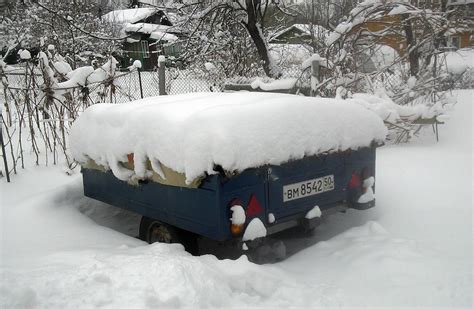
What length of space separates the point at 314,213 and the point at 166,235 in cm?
128

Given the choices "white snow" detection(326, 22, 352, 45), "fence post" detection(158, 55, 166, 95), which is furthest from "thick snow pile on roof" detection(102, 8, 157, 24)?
"white snow" detection(326, 22, 352, 45)

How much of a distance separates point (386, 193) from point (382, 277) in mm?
1924

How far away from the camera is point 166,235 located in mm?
3848

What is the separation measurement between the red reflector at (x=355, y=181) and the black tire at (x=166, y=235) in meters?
1.45

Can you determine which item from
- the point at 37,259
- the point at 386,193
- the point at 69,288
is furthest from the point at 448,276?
the point at 37,259

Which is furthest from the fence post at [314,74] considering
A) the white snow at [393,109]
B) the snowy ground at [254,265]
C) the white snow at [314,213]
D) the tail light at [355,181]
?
the white snow at [314,213]

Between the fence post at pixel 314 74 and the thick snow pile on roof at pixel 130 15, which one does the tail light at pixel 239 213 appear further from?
the thick snow pile on roof at pixel 130 15

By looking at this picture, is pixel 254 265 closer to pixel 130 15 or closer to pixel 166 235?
Answer: pixel 166 235

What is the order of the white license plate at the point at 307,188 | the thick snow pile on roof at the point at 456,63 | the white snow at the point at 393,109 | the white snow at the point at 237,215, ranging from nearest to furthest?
the white snow at the point at 237,215 → the white license plate at the point at 307,188 → the white snow at the point at 393,109 → the thick snow pile on roof at the point at 456,63

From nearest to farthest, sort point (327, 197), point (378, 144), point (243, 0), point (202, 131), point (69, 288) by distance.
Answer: point (69, 288), point (202, 131), point (327, 197), point (378, 144), point (243, 0)

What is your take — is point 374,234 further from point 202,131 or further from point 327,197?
point 202,131

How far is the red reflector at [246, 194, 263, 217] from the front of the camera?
325 cm

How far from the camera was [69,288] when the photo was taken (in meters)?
2.64

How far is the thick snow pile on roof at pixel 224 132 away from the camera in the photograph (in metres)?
3.06
